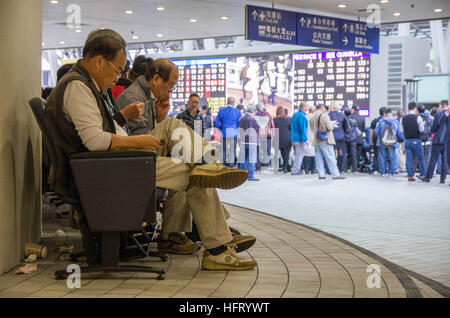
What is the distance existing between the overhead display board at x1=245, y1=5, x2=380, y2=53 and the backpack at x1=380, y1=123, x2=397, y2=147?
1.98 meters

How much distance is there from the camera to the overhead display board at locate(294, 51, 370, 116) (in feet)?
57.0

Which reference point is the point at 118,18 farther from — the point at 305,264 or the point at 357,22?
the point at 305,264

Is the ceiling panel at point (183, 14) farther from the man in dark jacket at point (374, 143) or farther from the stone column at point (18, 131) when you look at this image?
the stone column at point (18, 131)

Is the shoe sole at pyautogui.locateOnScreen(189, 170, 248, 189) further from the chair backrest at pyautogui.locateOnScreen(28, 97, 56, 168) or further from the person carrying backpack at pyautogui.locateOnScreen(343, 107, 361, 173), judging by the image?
the person carrying backpack at pyautogui.locateOnScreen(343, 107, 361, 173)

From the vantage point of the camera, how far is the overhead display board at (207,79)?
19.3 m

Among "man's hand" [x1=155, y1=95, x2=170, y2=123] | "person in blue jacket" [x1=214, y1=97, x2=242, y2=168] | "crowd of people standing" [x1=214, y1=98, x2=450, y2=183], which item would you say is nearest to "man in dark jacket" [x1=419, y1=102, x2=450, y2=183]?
"crowd of people standing" [x1=214, y1=98, x2=450, y2=183]

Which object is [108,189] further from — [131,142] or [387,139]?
[387,139]

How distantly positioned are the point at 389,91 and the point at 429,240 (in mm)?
14440

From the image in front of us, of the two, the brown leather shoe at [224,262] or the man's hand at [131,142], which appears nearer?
the man's hand at [131,142]

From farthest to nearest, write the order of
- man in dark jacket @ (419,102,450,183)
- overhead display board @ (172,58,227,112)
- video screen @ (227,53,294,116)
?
overhead display board @ (172,58,227,112), video screen @ (227,53,294,116), man in dark jacket @ (419,102,450,183)

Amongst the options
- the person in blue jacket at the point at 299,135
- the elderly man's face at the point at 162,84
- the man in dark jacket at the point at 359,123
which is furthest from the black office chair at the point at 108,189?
the man in dark jacket at the point at 359,123

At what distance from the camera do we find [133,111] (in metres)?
3.54

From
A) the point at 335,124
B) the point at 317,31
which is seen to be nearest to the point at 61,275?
the point at 317,31

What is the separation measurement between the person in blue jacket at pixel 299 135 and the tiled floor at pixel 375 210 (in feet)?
5.45
